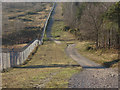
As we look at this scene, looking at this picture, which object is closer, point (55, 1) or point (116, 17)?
point (116, 17)

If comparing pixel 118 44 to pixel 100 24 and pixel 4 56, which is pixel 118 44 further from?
pixel 4 56

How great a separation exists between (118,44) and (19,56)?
47.1 ft

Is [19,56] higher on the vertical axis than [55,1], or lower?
lower

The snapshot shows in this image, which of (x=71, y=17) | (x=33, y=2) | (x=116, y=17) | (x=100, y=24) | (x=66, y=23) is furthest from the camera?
Result: (x=33, y=2)

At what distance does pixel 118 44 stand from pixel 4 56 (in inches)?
660

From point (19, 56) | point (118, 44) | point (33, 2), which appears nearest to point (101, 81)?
point (19, 56)

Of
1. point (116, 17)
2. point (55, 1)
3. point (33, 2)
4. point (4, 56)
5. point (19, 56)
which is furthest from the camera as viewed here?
point (55, 1)

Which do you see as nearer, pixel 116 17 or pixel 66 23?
pixel 116 17

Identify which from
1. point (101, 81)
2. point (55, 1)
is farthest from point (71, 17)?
point (55, 1)

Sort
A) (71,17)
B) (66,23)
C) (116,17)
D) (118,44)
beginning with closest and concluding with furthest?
(116,17) → (118,44) → (71,17) → (66,23)

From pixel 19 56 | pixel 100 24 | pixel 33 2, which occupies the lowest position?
pixel 19 56

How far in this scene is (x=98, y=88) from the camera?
33.8 ft

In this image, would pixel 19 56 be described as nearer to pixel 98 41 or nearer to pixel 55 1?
pixel 98 41

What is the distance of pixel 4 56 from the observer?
17.3 m
